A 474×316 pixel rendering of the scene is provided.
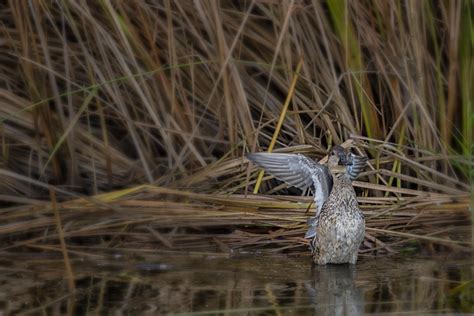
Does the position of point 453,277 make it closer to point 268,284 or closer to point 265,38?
point 268,284

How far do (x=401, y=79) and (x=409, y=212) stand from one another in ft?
2.22

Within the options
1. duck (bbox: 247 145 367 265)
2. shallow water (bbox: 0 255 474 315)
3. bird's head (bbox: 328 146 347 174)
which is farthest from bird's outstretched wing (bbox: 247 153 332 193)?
shallow water (bbox: 0 255 474 315)

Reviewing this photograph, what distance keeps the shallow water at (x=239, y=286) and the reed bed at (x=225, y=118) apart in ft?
1.03

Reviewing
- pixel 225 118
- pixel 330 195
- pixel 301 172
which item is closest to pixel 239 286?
pixel 330 195

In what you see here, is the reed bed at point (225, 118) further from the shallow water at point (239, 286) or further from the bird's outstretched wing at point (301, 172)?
the shallow water at point (239, 286)

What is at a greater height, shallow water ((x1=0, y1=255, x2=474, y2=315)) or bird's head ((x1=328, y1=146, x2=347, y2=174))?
bird's head ((x1=328, y1=146, x2=347, y2=174))

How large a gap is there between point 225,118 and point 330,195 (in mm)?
930

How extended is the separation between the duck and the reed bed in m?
0.21

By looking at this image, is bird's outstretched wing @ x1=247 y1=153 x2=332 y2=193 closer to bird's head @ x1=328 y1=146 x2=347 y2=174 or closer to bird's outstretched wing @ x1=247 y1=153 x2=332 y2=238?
bird's outstretched wing @ x1=247 y1=153 x2=332 y2=238

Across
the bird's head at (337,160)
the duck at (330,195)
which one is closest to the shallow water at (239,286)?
the duck at (330,195)

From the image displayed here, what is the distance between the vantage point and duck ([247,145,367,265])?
19.2 ft

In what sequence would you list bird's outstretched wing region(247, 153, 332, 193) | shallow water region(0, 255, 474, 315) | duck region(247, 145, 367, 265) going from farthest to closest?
1. bird's outstretched wing region(247, 153, 332, 193)
2. duck region(247, 145, 367, 265)
3. shallow water region(0, 255, 474, 315)

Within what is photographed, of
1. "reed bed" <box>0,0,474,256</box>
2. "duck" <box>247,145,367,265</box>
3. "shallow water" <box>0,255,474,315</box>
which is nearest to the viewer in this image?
"shallow water" <box>0,255,474,315</box>

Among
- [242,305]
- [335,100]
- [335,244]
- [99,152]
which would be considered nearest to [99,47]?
[99,152]
